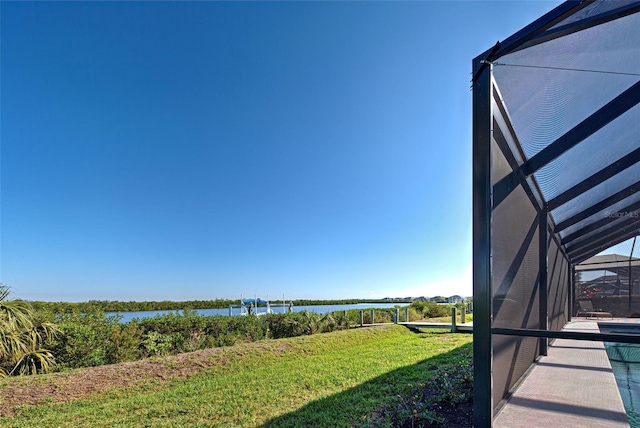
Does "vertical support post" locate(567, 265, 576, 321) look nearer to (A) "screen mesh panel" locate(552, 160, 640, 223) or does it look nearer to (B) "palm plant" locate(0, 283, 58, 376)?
(A) "screen mesh panel" locate(552, 160, 640, 223)

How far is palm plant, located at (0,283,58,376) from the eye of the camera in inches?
217


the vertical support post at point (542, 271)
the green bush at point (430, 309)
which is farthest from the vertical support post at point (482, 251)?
the green bush at point (430, 309)

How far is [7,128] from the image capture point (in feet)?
23.8

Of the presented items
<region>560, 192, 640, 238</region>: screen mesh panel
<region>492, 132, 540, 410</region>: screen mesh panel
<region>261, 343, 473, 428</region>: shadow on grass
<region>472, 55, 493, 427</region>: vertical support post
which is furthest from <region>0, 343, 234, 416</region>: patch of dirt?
<region>560, 192, 640, 238</region>: screen mesh panel

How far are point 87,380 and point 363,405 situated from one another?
4684mm

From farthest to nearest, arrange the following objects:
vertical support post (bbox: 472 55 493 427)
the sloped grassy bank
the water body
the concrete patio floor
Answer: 1. the sloped grassy bank
2. the water body
3. the concrete patio floor
4. vertical support post (bbox: 472 55 493 427)

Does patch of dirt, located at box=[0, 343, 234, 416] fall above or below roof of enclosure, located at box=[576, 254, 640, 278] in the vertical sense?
below

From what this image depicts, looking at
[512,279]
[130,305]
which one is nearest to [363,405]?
[512,279]

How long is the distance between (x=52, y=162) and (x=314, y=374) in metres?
9.17

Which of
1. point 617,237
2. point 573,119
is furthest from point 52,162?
point 617,237

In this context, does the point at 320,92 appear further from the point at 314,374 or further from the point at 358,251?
the point at 358,251

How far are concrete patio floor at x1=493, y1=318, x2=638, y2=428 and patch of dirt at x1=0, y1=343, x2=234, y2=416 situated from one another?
5.49 m

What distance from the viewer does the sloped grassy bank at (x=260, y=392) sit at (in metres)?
3.65

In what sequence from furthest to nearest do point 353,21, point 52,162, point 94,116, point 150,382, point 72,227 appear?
point 72,227
point 52,162
point 94,116
point 353,21
point 150,382
